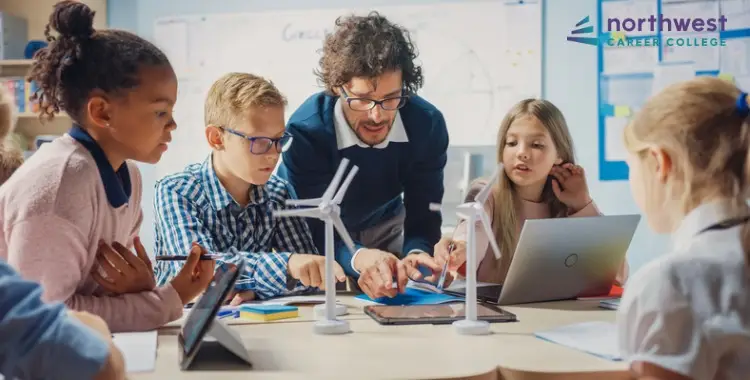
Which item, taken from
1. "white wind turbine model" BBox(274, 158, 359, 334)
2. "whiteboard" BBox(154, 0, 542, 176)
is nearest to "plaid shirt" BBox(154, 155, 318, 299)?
"white wind turbine model" BBox(274, 158, 359, 334)

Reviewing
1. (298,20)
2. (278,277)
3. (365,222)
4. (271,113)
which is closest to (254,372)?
(278,277)

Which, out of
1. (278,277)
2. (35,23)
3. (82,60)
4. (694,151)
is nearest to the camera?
(694,151)

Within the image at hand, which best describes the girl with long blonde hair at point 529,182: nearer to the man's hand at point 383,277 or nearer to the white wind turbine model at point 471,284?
the man's hand at point 383,277

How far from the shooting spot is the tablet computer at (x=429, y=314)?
1.52m

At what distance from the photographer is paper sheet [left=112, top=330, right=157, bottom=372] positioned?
45.3 inches

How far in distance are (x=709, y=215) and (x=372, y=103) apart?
116cm

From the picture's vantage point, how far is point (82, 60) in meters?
1.44

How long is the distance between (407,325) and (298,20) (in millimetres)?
3003

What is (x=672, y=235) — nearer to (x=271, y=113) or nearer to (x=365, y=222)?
(x=271, y=113)

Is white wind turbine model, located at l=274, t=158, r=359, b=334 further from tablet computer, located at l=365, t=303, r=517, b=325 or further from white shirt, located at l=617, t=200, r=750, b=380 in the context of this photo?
white shirt, located at l=617, t=200, r=750, b=380

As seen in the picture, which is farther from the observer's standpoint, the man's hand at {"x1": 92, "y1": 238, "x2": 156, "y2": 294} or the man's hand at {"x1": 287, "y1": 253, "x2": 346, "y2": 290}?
the man's hand at {"x1": 287, "y1": 253, "x2": 346, "y2": 290}

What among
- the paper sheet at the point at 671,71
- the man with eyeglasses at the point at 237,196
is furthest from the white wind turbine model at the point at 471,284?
the paper sheet at the point at 671,71

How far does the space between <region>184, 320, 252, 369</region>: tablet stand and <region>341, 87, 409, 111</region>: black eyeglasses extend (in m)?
1.03

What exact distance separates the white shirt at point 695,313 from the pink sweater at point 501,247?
1.08m
